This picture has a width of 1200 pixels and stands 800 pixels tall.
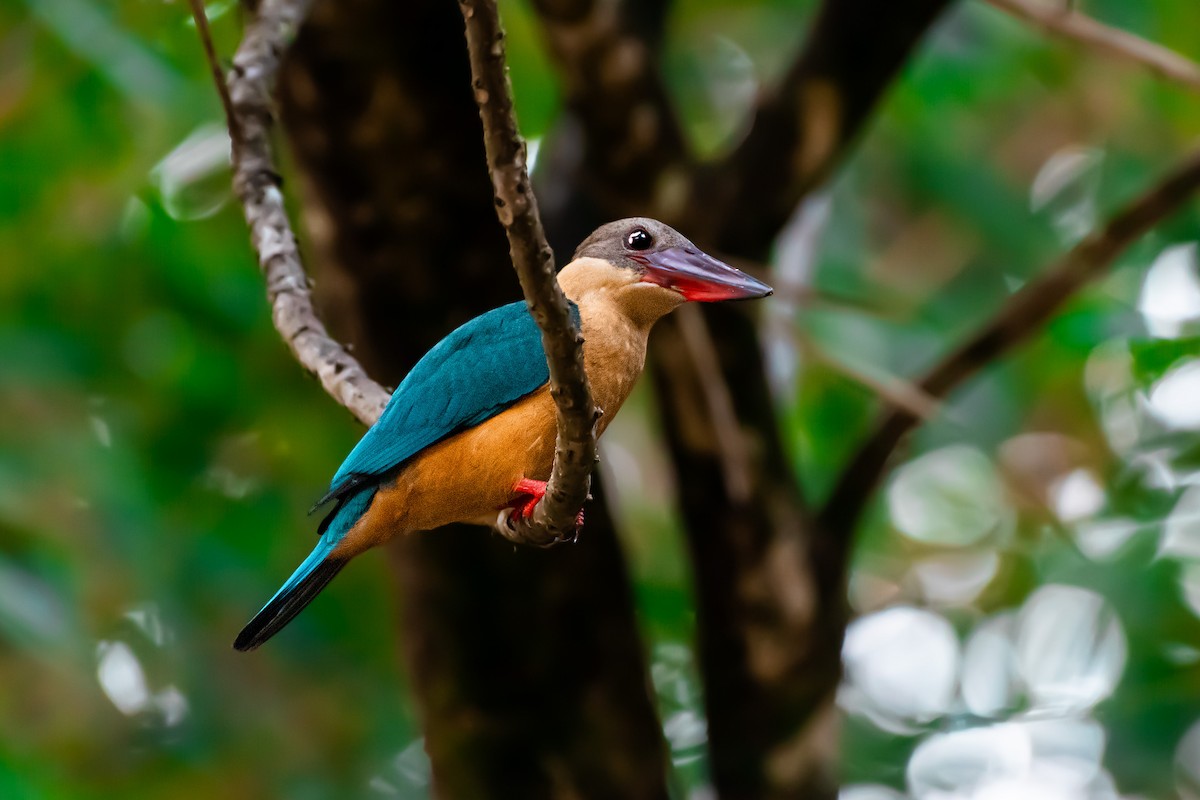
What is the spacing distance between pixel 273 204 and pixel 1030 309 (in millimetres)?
2480

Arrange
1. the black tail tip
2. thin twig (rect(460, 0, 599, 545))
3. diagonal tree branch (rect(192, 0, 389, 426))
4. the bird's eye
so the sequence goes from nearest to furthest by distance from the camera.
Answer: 1. thin twig (rect(460, 0, 599, 545))
2. the black tail tip
3. diagonal tree branch (rect(192, 0, 389, 426))
4. the bird's eye

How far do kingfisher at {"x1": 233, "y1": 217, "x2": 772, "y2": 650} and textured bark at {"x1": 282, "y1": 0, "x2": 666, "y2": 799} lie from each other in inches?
40.8

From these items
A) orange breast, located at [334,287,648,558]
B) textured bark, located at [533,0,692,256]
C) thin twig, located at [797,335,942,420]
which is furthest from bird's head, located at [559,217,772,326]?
textured bark, located at [533,0,692,256]

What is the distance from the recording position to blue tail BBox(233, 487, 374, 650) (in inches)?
114

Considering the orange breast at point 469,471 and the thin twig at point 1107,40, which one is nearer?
the orange breast at point 469,471

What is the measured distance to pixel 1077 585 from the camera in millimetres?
5812

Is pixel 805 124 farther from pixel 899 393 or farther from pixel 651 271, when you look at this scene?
pixel 651 271

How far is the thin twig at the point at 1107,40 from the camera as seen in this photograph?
427cm

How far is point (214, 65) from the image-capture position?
133 inches

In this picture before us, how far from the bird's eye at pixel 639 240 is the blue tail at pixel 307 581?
922mm

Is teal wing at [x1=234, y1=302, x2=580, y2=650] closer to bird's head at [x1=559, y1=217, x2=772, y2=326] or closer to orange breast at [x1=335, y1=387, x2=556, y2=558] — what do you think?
orange breast at [x1=335, y1=387, x2=556, y2=558]

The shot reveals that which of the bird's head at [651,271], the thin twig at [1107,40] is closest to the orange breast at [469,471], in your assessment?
the bird's head at [651,271]

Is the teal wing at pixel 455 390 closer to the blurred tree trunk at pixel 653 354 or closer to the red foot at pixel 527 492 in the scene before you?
the red foot at pixel 527 492

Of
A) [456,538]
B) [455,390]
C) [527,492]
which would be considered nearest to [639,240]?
[455,390]
